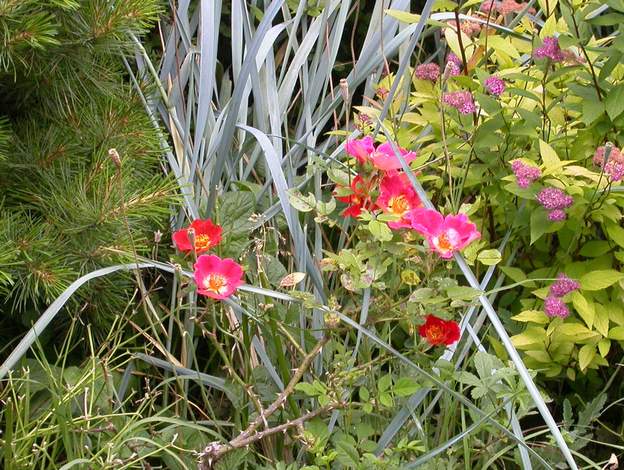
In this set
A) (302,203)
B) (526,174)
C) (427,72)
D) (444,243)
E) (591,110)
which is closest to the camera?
(444,243)

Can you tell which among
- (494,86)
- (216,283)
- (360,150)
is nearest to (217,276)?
(216,283)

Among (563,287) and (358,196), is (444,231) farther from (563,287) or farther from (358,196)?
(563,287)

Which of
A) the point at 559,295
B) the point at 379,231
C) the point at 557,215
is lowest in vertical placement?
the point at 559,295

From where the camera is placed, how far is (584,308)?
1809 millimetres

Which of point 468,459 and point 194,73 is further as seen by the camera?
point 194,73

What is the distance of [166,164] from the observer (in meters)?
2.26

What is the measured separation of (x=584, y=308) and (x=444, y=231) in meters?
0.48

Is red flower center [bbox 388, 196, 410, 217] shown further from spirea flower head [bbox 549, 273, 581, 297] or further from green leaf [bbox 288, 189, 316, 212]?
spirea flower head [bbox 549, 273, 581, 297]

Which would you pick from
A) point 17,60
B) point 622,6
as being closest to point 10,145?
point 17,60

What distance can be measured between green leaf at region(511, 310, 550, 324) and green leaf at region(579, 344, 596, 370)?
0.09 metres

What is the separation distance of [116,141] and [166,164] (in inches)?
13.7

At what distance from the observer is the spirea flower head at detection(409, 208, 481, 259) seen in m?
1.45


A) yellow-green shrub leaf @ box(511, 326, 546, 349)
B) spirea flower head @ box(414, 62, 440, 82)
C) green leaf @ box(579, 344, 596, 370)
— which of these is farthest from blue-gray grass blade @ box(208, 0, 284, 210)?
green leaf @ box(579, 344, 596, 370)

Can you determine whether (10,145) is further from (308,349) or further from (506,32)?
(506,32)
